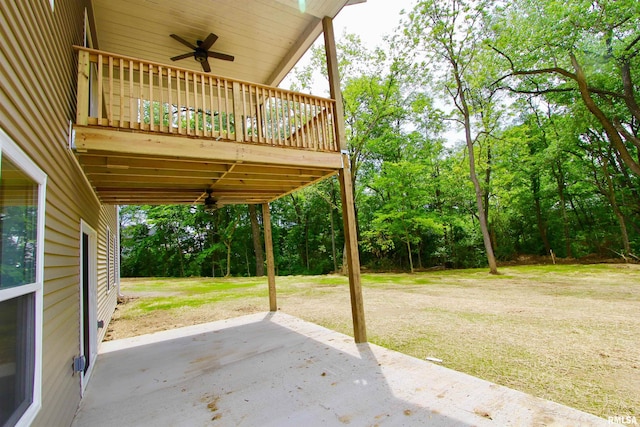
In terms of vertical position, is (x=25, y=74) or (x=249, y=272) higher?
(x=25, y=74)

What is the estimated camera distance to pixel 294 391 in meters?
3.01

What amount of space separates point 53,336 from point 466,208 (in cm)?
2093

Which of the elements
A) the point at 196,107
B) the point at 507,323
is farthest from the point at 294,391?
the point at 507,323

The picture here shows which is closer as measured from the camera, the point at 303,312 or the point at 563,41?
the point at 303,312

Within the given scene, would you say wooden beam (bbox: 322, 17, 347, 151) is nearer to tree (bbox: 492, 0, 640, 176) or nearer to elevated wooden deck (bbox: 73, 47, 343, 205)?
elevated wooden deck (bbox: 73, 47, 343, 205)

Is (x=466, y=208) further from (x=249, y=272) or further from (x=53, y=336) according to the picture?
(x=53, y=336)

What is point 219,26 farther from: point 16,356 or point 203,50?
point 16,356

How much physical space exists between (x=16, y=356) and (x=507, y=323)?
6.08 metres

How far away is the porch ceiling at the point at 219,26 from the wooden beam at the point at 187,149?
7.77 feet

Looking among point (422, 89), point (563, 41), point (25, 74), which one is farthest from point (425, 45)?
point (25, 74)

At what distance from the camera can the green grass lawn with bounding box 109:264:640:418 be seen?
299 centimetres

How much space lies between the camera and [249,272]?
862 inches

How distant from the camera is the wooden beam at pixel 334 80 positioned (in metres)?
4.64

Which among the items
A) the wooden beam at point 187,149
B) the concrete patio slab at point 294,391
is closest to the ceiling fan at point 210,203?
the wooden beam at point 187,149
